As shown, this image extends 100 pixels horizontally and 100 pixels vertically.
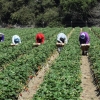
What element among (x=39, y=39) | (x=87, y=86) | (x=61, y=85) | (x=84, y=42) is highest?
(x=39, y=39)

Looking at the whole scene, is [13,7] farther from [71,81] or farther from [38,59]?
[71,81]

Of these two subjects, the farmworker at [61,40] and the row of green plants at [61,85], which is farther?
the farmworker at [61,40]

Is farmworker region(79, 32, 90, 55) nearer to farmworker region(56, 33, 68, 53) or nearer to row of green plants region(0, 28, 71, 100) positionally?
farmworker region(56, 33, 68, 53)

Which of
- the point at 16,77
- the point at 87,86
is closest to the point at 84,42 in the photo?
the point at 87,86

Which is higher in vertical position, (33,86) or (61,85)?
(61,85)

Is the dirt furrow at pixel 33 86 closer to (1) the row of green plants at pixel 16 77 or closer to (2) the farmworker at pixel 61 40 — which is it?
(1) the row of green plants at pixel 16 77

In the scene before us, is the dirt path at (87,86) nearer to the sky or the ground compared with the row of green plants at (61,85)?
nearer to the ground

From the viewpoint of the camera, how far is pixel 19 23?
6994 cm

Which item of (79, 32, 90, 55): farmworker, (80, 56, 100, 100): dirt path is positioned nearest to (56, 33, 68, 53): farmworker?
(79, 32, 90, 55): farmworker

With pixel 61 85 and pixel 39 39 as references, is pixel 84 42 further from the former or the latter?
pixel 61 85

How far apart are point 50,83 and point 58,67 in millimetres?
2443

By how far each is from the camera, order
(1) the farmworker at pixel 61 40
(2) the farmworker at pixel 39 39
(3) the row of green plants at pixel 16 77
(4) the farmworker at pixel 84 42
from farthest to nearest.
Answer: (2) the farmworker at pixel 39 39, (4) the farmworker at pixel 84 42, (1) the farmworker at pixel 61 40, (3) the row of green plants at pixel 16 77

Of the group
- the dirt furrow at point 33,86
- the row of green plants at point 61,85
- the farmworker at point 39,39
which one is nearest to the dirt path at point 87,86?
the row of green plants at point 61,85

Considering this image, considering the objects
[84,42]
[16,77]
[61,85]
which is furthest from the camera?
[84,42]
